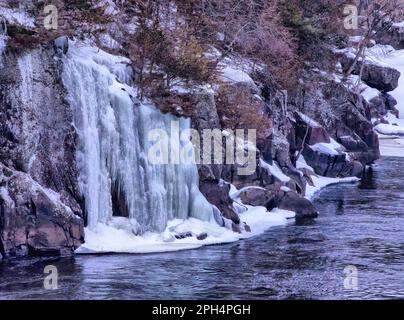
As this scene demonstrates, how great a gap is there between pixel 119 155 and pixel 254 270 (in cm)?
497

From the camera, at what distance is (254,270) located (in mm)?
16953

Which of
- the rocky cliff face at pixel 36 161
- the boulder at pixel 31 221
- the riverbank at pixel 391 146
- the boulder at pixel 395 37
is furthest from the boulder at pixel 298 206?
the boulder at pixel 395 37

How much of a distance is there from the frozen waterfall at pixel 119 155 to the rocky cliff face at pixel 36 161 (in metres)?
0.40

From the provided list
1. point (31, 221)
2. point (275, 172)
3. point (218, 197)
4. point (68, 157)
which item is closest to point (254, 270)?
point (31, 221)

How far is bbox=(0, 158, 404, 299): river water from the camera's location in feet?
47.6

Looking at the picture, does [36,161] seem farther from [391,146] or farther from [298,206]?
[391,146]

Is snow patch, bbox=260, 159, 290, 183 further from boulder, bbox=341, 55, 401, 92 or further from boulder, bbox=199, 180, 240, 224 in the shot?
boulder, bbox=341, 55, 401, 92

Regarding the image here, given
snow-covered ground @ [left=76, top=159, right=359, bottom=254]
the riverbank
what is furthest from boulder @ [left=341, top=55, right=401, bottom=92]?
snow-covered ground @ [left=76, top=159, right=359, bottom=254]

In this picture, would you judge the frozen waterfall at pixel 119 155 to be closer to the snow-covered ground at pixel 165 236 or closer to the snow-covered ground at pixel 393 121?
the snow-covered ground at pixel 165 236

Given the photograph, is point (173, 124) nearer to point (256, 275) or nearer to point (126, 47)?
point (126, 47)

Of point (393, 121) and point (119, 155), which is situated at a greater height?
point (393, 121)

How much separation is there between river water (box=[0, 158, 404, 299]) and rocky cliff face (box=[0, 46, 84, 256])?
0.67 m

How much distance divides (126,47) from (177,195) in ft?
16.5

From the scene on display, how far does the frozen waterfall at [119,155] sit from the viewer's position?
19.0 metres
